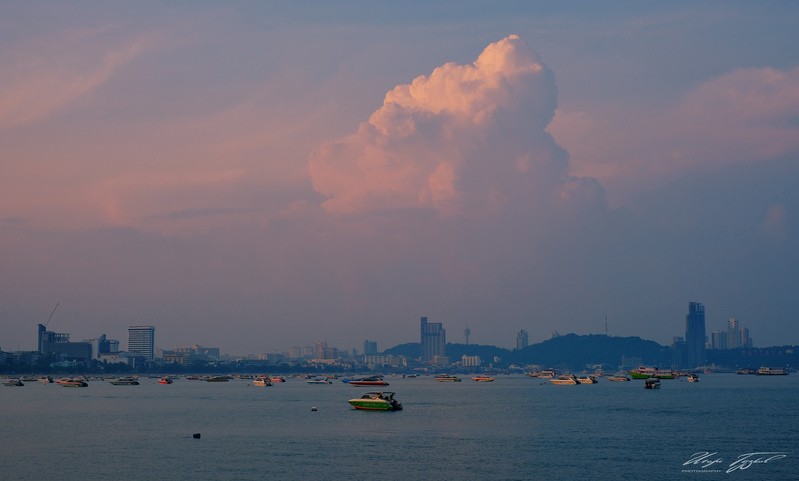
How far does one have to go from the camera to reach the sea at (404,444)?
72.5 m

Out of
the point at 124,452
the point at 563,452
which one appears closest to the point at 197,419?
the point at 124,452

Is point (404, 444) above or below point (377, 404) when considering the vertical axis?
below

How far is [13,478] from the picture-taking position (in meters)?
70.4

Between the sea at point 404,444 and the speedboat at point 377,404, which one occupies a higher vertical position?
the speedboat at point 377,404

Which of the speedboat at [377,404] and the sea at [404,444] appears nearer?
the sea at [404,444]

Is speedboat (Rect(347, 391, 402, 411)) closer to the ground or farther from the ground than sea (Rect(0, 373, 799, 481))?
farther from the ground

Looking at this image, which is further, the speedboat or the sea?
the speedboat

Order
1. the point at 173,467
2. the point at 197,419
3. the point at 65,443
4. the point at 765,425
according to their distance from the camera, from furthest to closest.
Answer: the point at 197,419, the point at 765,425, the point at 65,443, the point at 173,467

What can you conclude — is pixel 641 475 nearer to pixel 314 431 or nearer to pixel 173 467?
pixel 173 467

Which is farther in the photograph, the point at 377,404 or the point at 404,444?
the point at 377,404

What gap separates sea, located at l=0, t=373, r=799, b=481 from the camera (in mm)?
72500

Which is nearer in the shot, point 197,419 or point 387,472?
point 387,472

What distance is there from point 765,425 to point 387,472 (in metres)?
61.0

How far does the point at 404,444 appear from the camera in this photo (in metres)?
90.6
